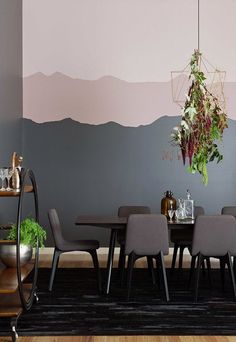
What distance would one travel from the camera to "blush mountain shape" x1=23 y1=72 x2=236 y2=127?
754 centimetres

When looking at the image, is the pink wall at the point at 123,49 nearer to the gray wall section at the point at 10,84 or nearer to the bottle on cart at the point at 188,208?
the gray wall section at the point at 10,84

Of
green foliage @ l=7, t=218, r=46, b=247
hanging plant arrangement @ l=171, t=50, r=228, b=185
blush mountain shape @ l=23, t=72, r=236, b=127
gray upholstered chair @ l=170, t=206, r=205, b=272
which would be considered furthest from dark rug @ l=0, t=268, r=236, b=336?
blush mountain shape @ l=23, t=72, r=236, b=127

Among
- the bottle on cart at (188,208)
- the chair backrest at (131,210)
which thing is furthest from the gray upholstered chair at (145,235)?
the chair backrest at (131,210)

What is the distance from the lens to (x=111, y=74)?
24.8ft

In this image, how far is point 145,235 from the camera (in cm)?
488

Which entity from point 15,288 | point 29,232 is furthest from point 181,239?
point 15,288

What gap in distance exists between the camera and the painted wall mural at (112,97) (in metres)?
7.55

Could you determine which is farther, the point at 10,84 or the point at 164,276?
the point at 10,84

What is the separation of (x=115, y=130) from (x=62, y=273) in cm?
228

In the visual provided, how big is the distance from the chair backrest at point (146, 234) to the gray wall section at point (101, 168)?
267 cm

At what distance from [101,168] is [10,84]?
1.77 metres

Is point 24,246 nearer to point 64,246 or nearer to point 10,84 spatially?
point 64,246

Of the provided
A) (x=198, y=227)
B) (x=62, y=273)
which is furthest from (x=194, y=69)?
(x=62, y=273)

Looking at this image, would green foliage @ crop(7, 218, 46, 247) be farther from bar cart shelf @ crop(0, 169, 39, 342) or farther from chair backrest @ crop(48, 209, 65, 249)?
chair backrest @ crop(48, 209, 65, 249)
